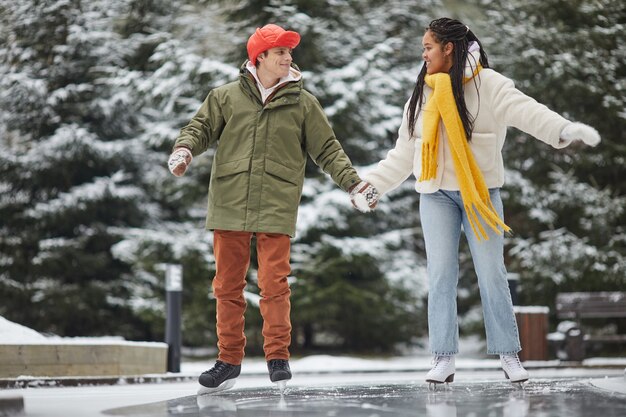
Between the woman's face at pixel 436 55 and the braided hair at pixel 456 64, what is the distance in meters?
0.02

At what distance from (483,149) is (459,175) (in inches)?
9.6

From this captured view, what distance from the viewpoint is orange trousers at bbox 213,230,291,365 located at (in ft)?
17.0

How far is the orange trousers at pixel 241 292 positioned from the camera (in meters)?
5.19

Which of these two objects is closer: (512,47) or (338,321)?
(338,321)

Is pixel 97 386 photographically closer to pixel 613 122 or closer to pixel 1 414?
pixel 1 414

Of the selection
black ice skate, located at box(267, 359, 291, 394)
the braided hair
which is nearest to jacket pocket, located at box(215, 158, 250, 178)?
the braided hair

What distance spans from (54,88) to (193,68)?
3607 millimetres

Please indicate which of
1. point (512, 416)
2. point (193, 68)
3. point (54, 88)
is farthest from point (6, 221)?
point (512, 416)

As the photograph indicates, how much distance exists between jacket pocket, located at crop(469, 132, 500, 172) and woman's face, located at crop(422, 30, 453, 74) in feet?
1.37

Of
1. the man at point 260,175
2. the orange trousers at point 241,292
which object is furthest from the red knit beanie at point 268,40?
the orange trousers at point 241,292

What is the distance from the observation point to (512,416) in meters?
3.53

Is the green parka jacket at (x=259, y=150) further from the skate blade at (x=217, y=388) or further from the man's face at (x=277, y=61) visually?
the skate blade at (x=217, y=388)

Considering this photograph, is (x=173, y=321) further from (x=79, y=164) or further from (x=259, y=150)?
(x=79, y=164)

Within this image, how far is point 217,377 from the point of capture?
5.17 meters
